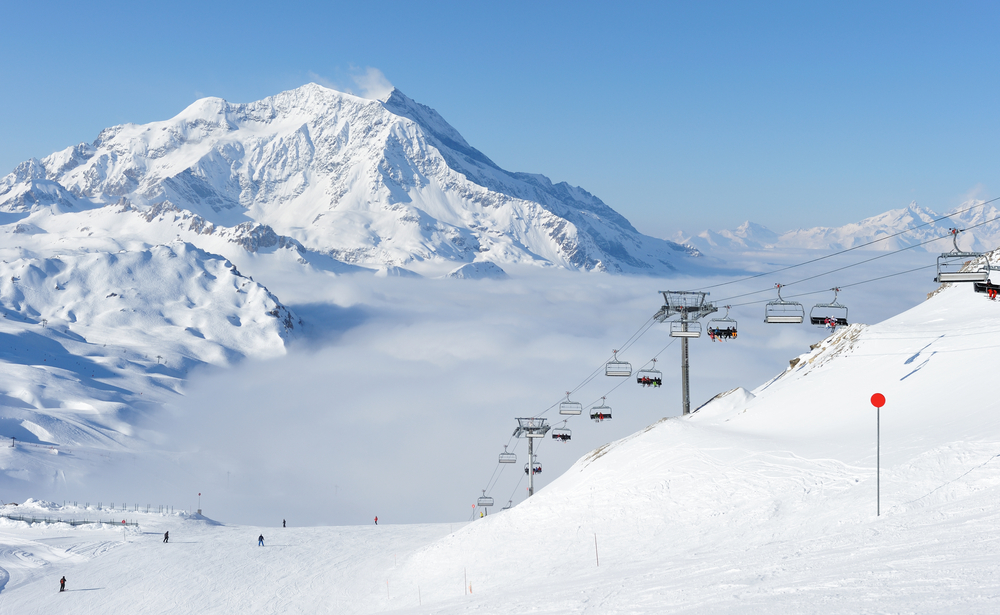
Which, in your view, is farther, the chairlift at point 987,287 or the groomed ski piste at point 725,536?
the chairlift at point 987,287

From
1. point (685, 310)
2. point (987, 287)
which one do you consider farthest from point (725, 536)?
point (685, 310)

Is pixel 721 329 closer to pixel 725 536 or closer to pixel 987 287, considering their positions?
pixel 987 287

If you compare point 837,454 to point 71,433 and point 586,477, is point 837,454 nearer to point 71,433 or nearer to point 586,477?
point 586,477

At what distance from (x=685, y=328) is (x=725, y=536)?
20.3 metres

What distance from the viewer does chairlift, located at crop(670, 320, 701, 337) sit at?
46.6 meters

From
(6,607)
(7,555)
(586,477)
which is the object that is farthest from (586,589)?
(7,555)

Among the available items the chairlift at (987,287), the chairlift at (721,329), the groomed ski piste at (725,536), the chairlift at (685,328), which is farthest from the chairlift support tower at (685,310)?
the chairlift at (987,287)

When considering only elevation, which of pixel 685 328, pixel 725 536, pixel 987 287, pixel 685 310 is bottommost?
pixel 725 536

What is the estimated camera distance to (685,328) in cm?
4709

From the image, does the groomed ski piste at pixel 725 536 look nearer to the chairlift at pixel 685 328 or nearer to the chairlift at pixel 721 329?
the chairlift at pixel 721 329

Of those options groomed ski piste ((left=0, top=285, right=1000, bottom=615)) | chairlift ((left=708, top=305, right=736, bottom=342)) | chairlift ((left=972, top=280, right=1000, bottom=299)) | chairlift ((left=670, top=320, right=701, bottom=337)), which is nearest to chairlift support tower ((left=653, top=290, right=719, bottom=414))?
chairlift ((left=670, top=320, right=701, bottom=337))

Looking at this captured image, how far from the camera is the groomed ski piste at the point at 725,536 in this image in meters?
19.3

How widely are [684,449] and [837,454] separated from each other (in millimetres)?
8061

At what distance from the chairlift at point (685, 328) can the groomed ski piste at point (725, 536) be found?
14.5 feet
